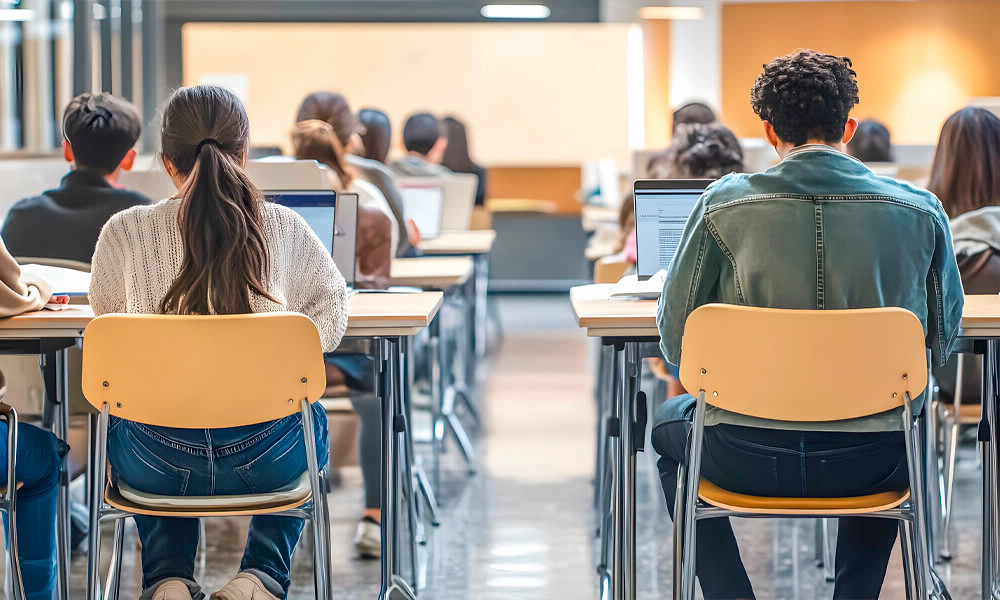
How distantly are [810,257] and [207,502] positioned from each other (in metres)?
1.04

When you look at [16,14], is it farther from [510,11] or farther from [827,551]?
[827,551]

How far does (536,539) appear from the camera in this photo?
9.81ft

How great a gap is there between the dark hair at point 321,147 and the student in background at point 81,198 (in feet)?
1.86

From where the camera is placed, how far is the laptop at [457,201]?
195 inches

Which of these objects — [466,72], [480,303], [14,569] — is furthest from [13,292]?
[466,72]

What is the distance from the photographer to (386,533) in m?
2.24

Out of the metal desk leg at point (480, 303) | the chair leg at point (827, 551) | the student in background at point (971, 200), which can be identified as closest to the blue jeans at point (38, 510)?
the chair leg at point (827, 551)

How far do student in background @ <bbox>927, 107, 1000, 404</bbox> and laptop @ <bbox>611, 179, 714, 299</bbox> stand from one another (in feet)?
2.41

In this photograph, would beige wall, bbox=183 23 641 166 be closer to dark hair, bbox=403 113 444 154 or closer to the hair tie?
dark hair, bbox=403 113 444 154

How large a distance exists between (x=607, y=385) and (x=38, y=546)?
153 centimetres

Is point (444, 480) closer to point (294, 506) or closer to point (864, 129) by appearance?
point (294, 506)

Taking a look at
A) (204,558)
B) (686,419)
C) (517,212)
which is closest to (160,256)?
(686,419)

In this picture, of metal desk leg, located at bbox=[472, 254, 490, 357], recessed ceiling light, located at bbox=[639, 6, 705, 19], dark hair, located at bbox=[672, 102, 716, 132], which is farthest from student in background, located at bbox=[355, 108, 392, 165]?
recessed ceiling light, located at bbox=[639, 6, 705, 19]

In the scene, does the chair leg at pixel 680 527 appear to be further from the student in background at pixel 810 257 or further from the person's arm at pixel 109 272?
the person's arm at pixel 109 272
